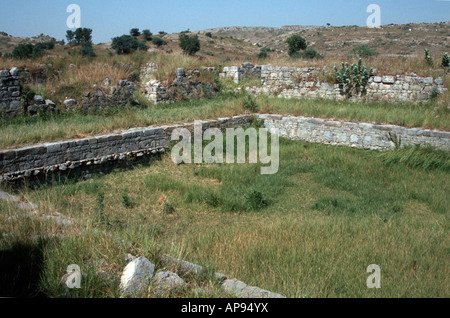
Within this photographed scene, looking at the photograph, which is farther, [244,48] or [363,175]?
[244,48]

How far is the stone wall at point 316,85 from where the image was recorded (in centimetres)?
1450

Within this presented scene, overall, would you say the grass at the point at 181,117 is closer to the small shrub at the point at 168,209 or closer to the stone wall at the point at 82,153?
the stone wall at the point at 82,153

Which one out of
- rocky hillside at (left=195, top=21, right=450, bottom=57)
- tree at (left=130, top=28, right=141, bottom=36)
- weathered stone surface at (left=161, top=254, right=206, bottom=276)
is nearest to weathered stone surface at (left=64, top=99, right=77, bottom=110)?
weathered stone surface at (left=161, top=254, right=206, bottom=276)

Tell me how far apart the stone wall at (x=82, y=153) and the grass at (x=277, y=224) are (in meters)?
0.46

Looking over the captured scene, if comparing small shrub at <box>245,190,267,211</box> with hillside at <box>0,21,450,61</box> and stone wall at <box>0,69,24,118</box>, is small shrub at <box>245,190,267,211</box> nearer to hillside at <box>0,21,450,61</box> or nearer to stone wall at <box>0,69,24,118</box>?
stone wall at <box>0,69,24,118</box>

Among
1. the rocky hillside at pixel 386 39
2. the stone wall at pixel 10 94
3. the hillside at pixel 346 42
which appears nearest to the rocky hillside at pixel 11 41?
the hillside at pixel 346 42

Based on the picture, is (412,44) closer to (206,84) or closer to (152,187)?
(206,84)

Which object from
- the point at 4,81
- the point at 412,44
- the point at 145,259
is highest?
the point at 412,44

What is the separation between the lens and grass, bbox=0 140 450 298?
4117 millimetres

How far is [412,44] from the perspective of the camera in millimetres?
41156

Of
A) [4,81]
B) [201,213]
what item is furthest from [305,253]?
[4,81]

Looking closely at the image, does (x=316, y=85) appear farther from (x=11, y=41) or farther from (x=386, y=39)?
(x=11, y=41)

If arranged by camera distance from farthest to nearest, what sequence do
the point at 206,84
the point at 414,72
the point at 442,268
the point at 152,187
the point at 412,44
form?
1. the point at 412,44
2. the point at 206,84
3. the point at 414,72
4. the point at 152,187
5. the point at 442,268
